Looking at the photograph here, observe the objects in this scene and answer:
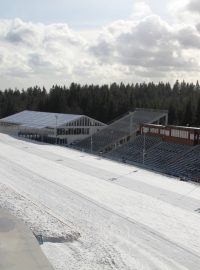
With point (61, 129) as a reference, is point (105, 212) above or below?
above

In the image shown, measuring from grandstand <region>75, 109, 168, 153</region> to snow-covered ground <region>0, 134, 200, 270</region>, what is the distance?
61.5 ft

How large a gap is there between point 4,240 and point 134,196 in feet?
50.9

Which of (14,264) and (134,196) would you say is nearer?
(14,264)

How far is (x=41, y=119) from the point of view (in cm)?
8631

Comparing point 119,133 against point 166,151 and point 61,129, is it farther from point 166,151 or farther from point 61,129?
point 166,151

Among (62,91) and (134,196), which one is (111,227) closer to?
(134,196)

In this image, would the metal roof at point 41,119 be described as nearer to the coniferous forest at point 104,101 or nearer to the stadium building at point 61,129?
the stadium building at point 61,129

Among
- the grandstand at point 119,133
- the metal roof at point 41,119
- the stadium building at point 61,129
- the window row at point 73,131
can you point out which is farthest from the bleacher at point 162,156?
the metal roof at point 41,119

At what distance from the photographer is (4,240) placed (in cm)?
1798

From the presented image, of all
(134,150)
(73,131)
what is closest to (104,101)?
(73,131)

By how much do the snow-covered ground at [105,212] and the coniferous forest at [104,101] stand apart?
39348 mm

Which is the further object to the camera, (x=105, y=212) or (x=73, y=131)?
(x=73, y=131)

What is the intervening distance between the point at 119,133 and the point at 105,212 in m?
44.0

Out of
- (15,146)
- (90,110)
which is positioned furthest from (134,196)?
(90,110)
